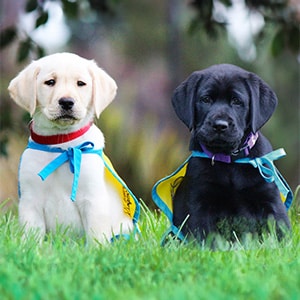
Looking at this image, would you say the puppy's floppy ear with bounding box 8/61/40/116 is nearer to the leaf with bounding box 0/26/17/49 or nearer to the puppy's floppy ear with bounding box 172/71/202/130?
the puppy's floppy ear with bounding box 172/71/202/130

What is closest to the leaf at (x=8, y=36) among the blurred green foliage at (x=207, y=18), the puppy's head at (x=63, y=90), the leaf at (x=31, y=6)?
the blurred green foliage at (x=207, y=18)

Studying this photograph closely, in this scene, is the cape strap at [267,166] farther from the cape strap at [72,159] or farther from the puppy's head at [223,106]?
the cape strap at [72,159]

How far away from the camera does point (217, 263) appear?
155 inches

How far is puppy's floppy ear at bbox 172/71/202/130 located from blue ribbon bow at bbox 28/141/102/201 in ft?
1.89

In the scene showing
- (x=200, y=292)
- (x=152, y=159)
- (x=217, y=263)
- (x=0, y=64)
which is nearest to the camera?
(x=200, y=292)

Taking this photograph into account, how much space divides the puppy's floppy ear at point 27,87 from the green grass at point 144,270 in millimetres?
802

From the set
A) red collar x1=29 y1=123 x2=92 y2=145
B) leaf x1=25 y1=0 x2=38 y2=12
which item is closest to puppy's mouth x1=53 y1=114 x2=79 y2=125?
red collar x1=29 y1=123 x2=92 y2=145

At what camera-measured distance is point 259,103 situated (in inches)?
181

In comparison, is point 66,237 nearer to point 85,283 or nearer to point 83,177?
point 83,177

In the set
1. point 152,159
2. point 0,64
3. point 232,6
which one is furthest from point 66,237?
point 0,64

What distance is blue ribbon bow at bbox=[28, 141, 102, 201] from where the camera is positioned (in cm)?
455

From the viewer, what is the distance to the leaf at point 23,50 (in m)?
6.70

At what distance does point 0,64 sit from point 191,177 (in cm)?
1851

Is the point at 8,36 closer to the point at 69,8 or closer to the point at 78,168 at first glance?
the point at 69,8
